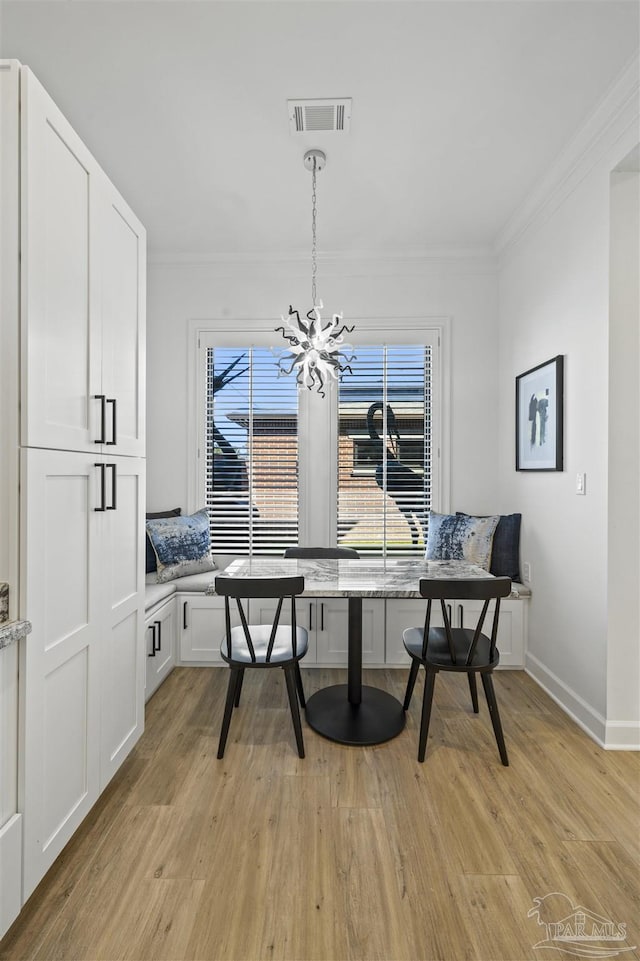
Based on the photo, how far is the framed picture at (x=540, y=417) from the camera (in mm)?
2592

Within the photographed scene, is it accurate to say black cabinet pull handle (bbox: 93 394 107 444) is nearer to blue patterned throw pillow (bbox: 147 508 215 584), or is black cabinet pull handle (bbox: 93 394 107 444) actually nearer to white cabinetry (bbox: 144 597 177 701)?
white cabinetry (bbox: 144 597 177 701)

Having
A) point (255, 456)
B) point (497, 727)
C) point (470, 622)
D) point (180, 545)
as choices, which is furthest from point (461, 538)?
point (180, 545)

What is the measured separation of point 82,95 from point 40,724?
8.57 feet

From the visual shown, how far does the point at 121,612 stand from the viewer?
1834 millimetres

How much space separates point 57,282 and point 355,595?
5.27 ft

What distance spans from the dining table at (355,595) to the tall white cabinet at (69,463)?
0.60 m

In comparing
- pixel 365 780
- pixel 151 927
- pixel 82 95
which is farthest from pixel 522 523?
pixel 82 95

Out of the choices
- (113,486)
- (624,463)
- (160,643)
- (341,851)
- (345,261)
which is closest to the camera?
(341,851)

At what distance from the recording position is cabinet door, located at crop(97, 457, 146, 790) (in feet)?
5.59

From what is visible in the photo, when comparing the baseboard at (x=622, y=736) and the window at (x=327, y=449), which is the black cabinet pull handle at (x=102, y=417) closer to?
the window at (x=327, y=449)

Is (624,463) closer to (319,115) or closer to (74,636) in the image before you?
(319,115)
